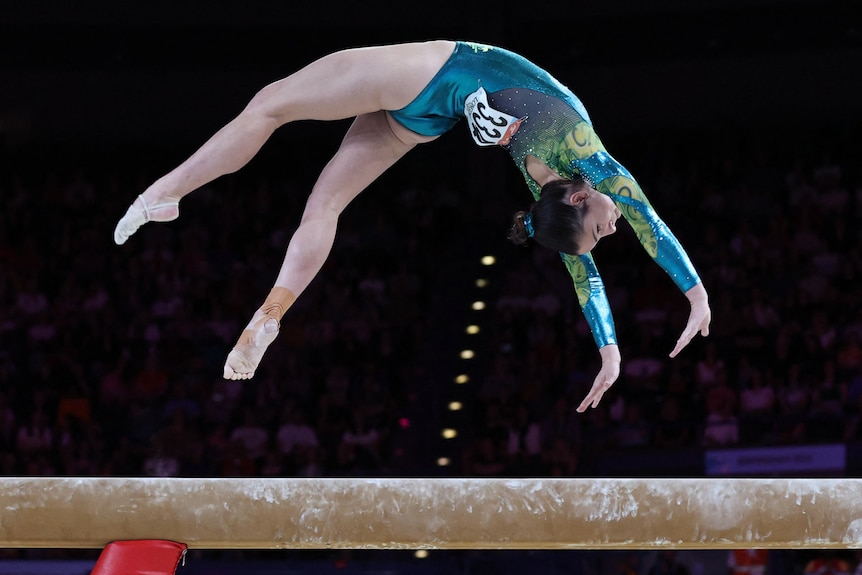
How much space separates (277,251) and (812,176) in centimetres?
527

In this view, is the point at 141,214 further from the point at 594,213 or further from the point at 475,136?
the point at 594,213

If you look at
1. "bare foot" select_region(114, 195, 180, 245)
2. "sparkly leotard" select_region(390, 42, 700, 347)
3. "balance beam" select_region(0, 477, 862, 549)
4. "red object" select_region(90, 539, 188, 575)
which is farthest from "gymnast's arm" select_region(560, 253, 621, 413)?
"red object" select_region(90, 539, 188, 575)

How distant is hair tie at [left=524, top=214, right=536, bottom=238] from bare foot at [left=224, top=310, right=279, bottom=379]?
1040 mm

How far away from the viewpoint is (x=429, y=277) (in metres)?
10.1

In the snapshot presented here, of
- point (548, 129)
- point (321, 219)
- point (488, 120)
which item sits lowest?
point (321, 219)

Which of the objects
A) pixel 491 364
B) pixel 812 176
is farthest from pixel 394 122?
pixel 812 176

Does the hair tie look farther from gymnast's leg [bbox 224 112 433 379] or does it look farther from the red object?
the red object

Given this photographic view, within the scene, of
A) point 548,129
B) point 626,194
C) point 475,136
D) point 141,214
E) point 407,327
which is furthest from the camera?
point 407,327

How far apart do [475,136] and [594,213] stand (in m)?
0.63

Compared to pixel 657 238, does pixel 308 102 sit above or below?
above

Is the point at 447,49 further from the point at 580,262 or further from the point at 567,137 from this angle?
the point at 580,262

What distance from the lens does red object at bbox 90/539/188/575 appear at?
11.8ft

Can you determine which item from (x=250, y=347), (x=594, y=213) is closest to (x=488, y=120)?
(x=594, y=213)

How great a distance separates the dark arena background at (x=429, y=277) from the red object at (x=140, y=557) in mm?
3546
